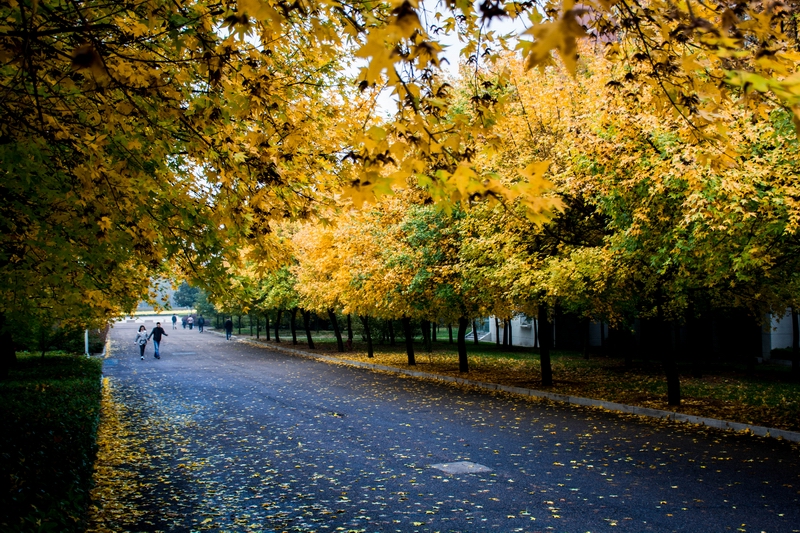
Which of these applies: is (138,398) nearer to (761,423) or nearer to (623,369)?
(761,423)

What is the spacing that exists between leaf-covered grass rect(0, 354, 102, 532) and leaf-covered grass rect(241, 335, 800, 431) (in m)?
11.7

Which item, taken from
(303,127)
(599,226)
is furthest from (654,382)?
(303,127)

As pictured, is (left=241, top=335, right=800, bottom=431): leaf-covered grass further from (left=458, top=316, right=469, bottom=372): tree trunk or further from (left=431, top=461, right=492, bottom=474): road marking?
(left=431, top=461, right=492, bottom=474): road marking

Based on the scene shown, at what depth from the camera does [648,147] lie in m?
11.9

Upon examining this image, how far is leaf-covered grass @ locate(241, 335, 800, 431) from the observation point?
1374 centimetres

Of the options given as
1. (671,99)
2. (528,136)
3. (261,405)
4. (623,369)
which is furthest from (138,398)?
(623,369)

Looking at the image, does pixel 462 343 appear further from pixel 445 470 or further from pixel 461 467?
pixel 445 470

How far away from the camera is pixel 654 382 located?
66.2 feet

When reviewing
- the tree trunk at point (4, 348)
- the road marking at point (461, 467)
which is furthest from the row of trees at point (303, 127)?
the tree trunk at point (4, 348)

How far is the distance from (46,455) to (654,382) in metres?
18.1

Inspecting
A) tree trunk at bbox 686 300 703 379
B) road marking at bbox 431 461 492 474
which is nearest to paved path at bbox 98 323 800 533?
road marking at bbox 431 461 492 474

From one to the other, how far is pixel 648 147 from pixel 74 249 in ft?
33.3

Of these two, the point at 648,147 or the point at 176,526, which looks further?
the point at 648,147

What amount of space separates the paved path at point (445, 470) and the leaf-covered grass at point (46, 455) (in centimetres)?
86
